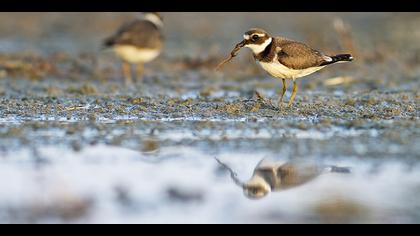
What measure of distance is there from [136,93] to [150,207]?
5677 millimetres

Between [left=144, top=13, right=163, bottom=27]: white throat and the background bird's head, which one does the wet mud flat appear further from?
[left=144, top=13, right=163, bottom=27]: white throat


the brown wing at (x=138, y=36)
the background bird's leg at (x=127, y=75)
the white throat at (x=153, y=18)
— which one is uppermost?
the white throat at (x=153, y=18)

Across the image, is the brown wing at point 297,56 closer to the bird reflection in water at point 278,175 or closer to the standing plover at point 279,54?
the standing plover at point 279,54

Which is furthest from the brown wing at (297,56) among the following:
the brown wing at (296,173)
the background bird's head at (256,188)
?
the background bird's head at (256,188)

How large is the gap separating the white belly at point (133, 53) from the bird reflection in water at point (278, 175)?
5.91 metres

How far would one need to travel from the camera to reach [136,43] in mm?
12422

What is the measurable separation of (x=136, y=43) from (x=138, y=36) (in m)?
0.15

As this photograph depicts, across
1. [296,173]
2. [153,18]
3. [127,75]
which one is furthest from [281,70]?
[153,18]

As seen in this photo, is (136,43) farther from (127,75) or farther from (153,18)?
(153,18)

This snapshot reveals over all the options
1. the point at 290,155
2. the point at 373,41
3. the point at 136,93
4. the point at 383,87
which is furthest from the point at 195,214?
the point at 373,41

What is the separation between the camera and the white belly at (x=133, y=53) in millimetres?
12359

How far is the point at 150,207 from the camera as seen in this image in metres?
5.41

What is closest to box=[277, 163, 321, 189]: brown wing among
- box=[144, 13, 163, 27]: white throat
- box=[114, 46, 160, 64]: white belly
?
box=[114, 46, 160, 64]: white belly

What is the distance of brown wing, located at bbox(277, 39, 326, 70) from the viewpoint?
29.9 feet
